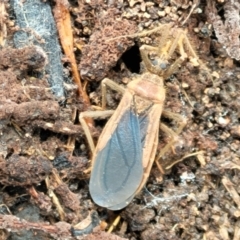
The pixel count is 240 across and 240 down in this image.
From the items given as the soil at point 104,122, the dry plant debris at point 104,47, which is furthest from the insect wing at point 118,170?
the dry plant debris at point 104,47

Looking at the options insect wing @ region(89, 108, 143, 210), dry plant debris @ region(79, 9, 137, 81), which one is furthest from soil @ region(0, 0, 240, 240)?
insect wing @ region(89, 108, 143, 210)

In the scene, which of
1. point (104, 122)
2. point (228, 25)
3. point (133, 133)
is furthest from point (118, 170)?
point (228, 25)

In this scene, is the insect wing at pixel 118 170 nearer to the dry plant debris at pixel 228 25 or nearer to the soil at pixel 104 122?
the soil at pixel 104 122

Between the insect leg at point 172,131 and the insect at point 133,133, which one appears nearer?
the insect at point 133,133

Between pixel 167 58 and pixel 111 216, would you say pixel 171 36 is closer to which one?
pixel 167 58

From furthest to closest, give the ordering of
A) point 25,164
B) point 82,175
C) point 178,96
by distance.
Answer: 1. point 178,96
2. point 82,175
3. point 25,164

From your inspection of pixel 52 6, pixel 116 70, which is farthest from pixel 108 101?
pixel 52 6

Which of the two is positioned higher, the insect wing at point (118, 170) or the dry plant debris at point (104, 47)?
the dry plant debris at point (104, 47)
